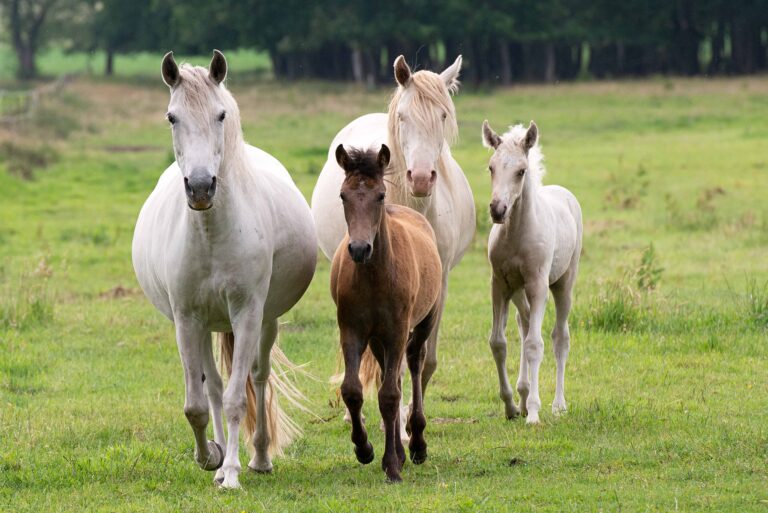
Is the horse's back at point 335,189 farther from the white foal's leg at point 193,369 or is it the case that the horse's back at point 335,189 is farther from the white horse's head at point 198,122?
the white horse's head at point 198,122

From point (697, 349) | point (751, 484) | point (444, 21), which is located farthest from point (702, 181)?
point (444, 21)

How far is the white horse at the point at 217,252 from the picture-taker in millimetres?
5512

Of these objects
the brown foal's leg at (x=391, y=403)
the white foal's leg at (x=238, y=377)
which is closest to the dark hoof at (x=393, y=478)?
the brown foal's leg at (x=391, y=403)

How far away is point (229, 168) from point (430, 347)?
2.18 metres

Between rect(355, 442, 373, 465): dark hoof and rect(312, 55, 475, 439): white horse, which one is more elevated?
rect(312, 55, 475, 439): white horse

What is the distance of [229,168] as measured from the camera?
5.92 meters

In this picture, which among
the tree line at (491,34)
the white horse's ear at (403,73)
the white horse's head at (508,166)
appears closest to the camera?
the white horse's head at (508,166)

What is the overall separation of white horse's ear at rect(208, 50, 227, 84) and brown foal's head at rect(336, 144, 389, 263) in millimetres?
696

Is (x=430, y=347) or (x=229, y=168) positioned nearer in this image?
(x=229, y=168)

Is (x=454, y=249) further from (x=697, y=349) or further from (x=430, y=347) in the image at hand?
(x=697, y=349)

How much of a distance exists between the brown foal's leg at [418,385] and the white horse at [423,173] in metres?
0.48

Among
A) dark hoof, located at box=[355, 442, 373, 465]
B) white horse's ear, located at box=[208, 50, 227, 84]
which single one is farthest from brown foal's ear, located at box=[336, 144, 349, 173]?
dark hoof, located at box=[355, 442, 373, 465]

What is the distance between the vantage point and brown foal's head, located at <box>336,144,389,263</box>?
5.50 m

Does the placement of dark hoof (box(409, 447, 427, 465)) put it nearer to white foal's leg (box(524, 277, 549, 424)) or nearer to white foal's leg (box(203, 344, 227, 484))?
white foal's leg (box(203, 344, 227, 484))
